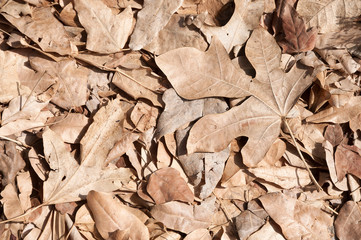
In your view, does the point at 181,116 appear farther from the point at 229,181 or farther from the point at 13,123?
the point at 13,123

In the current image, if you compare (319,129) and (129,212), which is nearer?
(129,212)

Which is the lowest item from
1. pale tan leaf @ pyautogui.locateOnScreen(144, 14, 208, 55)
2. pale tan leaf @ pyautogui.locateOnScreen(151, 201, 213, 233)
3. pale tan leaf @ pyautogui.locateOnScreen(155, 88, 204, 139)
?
pale tan leaf @ pyautogui.locateOnScreen(151, 201, 213, 233)

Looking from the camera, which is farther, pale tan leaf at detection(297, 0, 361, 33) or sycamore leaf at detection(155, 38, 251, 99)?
pale tan leaf at detection(297, 0, 361, 33)

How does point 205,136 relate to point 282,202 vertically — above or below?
above

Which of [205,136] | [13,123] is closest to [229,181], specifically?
[205,136]

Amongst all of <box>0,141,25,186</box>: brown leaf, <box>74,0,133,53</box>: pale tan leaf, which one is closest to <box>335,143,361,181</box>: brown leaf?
<box>74,0,133,53</box>: pale tan leaf

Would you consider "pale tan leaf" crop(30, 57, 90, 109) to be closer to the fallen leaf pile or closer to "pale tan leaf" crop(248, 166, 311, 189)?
the fallen leaf pile

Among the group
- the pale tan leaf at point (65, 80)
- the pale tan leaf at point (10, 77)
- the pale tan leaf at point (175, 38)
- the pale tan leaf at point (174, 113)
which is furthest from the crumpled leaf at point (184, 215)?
the pale tan leaf at point (10, 77)

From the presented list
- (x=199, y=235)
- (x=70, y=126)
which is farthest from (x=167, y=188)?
(x=70, y=126)
